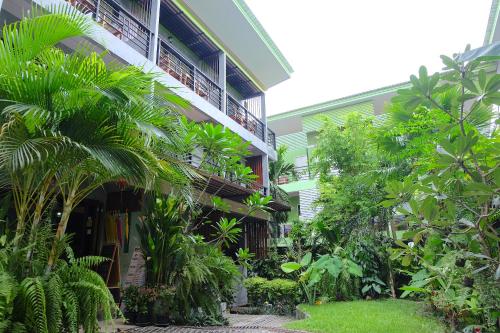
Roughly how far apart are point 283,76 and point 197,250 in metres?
9.65

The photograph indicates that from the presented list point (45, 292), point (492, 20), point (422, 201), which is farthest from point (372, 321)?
point (492, 20)

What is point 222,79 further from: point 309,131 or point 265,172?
point 309,131

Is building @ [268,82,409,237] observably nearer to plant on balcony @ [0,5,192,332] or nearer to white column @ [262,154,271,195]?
white column @ [262,154,271,195]

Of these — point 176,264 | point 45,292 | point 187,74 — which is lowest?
point 45,292

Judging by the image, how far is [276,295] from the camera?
345 inches

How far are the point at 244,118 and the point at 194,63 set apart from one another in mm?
2661

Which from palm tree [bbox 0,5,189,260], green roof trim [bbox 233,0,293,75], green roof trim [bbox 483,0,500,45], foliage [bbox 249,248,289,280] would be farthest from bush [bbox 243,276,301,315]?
green roof trim [bbox 483,0,500,45]

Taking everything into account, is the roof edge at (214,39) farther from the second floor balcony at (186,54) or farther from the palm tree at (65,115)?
the palm tree at (65,115)

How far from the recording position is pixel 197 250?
254 inches

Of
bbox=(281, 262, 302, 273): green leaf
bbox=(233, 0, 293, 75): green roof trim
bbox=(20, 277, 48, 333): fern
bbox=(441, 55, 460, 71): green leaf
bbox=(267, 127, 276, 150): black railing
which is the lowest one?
bbox=(20, 277, 48, 333): fern

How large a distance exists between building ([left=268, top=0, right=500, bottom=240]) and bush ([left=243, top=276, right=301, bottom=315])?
218 inches

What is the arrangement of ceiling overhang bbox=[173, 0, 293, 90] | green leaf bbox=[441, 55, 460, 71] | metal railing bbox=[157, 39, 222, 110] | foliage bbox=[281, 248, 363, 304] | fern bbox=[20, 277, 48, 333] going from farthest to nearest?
ceiling overhang bbox=[173, 0, 293, 90] → metal railing bbox=[157, 39, 222, 110] → foliage bbox=[281, 248, 363, 304] → fern bbox=[20, 277, 48, 333] → green leaf bbox=[441, 55, 460, 71]

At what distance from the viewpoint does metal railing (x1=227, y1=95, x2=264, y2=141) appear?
12533mm

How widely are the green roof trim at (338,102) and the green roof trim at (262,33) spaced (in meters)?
5.27
